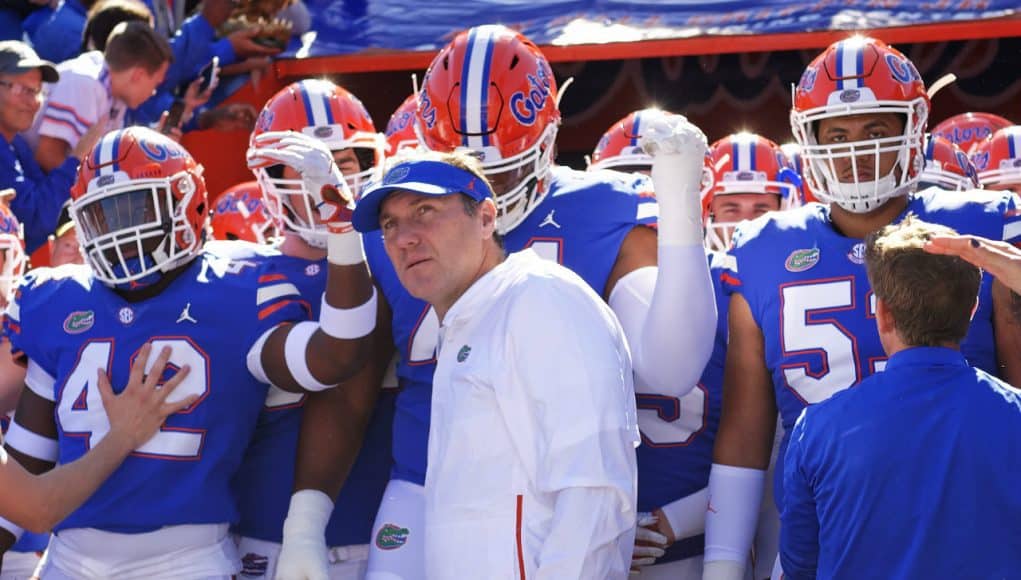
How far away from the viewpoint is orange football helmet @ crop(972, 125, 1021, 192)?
518 centimetres

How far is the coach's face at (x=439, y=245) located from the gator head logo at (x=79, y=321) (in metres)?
1.11

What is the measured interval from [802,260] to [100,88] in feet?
12.2

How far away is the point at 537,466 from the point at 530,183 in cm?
99

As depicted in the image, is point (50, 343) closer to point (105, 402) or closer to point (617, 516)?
point (105, 402)

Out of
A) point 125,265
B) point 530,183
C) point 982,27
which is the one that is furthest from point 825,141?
point 982,27

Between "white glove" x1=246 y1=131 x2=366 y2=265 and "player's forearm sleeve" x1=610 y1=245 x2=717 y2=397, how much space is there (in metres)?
0.70

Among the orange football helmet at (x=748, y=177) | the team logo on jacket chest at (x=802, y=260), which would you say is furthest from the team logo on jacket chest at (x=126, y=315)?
the orange football helmet at (x=748, y=177)

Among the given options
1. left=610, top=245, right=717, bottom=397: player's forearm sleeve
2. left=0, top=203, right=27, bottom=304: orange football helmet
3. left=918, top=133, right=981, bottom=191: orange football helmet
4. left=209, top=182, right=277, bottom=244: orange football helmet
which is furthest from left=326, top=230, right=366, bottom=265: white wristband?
left=209, top=182, right=277, bottom=244: orange football helmet

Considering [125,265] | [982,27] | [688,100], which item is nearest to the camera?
[125,265]

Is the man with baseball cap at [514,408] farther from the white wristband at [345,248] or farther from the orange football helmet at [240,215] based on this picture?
the orange football helmet at [240,215]

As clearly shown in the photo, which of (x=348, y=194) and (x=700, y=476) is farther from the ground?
(x=348, y=194)

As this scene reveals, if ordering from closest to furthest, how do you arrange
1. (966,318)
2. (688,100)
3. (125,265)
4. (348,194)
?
(966,318) → (348,194) → (125,265) → (688,100)

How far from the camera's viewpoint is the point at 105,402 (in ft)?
11.2

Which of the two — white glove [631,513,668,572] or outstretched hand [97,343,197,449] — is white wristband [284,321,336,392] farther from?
white glove [631,513,668,572]
